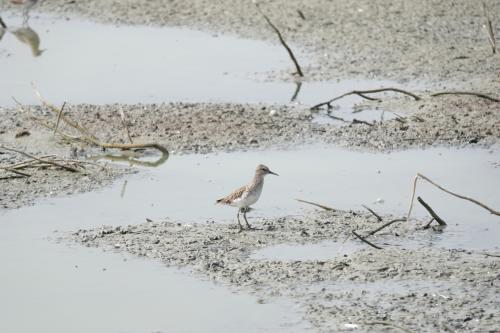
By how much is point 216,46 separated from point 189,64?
0.97 meters

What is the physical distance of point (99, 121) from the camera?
12.9 metres

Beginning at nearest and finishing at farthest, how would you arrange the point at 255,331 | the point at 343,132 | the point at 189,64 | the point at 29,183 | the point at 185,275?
the point at 255,331 < the point at 185,275 < the point at 29,183 < the point at 343,132 < the point at 189,64

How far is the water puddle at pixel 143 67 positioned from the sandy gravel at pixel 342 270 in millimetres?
3689

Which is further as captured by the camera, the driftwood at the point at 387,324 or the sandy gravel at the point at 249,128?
the sandy gravel at the point at 249,128

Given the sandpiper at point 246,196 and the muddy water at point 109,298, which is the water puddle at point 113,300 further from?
the sandpiper at point 246,196

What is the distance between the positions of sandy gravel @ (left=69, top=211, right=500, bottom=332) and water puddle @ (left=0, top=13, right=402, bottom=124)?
12.1 feet

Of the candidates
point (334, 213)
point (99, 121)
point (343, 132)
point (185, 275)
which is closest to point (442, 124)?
point (343, 132)

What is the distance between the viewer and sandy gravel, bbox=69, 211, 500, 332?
25.7 feet

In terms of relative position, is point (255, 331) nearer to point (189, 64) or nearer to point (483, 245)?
point (483, 245)

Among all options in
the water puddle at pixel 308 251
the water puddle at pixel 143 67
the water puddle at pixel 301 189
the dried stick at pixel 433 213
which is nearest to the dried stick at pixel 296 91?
the water puddle at pixel 143 67

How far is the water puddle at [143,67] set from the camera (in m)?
14.0

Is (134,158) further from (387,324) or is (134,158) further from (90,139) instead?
(387,324)

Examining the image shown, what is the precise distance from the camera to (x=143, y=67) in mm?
15539

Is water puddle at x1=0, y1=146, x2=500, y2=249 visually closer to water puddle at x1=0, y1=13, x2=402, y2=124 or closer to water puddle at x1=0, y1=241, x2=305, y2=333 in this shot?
water puddle at x1=0, y1=241, x2=305, y2=333
